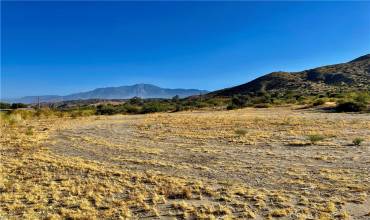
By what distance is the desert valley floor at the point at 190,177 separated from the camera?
8898 mm

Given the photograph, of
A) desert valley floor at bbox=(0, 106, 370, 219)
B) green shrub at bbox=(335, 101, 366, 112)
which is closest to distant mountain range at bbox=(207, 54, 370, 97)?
green shrub at bbox=(335, 101, 366, 112)

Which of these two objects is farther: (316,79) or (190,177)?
(316,79)

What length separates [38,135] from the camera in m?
23.1

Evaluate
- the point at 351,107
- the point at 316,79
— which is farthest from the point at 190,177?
the point at 316,79

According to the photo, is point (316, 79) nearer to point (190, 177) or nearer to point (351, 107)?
point (351, 107)

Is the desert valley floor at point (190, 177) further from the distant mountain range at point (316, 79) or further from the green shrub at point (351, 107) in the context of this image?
the distant mountain range at point (316, 79)

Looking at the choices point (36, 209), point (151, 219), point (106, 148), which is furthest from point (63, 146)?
point (151, 219)

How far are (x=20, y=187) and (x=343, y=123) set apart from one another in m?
19.5

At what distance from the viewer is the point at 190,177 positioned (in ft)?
39.1

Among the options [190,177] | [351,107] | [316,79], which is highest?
[316,79]

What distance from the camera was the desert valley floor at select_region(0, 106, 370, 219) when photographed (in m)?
8.90

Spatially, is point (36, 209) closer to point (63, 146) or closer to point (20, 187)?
point (20, 187)

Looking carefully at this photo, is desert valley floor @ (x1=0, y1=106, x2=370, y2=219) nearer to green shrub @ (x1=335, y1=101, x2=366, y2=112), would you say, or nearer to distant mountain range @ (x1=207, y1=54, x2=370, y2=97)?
green shrub @ (x1=335, y1=101, x2=366, y2=112)

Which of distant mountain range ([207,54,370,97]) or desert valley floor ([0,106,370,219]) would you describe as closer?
desert valley floor ([0,106,370,219])
